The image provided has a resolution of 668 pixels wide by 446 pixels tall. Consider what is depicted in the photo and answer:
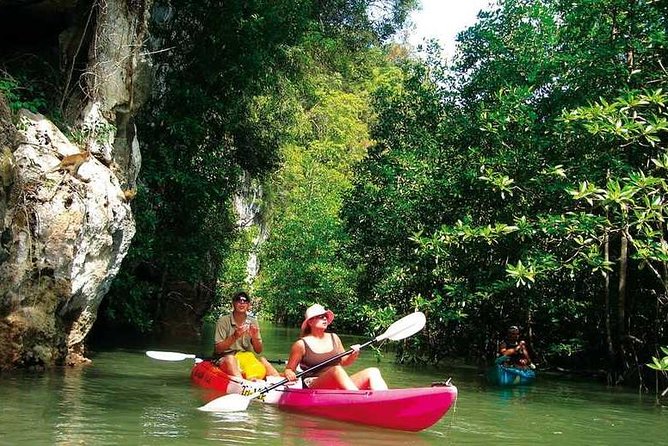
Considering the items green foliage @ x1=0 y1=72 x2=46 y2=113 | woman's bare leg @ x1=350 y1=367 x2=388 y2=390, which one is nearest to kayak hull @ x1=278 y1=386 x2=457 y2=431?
woman's bare leg @ x1=350 y1=367 x2=388 y2=390

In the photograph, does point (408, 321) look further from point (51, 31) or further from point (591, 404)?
point (51, 31)

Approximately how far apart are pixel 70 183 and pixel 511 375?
6381 mm

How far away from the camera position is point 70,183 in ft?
30.4

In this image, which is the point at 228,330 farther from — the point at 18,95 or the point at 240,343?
the point at 18,95

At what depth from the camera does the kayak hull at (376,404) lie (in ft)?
20.4

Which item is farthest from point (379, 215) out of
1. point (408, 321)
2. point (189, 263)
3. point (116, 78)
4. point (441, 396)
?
point (441, 396)

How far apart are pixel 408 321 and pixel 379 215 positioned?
760 centimetres

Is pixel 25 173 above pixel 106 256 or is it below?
above

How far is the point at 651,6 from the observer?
397 inches

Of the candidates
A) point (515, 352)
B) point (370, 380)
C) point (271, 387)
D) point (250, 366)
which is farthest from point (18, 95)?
point (515, 352)

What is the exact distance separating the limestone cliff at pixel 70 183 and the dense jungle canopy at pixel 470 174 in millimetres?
1491

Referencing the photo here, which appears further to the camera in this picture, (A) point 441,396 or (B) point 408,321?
(B) point 408,321

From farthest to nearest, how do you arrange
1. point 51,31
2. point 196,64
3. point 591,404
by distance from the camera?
point 196,64 → point 51,31 → point 591,404

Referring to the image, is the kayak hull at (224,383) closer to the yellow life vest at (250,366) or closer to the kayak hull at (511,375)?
the yellow life vest at (250,366)
